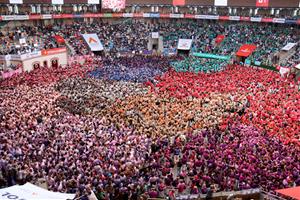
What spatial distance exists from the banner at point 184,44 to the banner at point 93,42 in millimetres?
11848

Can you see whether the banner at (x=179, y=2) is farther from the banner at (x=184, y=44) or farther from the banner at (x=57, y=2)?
the banner at (x=57, y=2)

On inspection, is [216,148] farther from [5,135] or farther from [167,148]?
[5,135]

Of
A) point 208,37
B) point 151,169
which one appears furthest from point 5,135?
point 208,37

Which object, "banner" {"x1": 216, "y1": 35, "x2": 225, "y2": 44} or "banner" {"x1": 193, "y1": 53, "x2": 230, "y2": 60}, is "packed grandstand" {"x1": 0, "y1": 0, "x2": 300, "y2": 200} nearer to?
"banner" {"x1": 193, "y1": 53, "x2": 230, "y2": 60}

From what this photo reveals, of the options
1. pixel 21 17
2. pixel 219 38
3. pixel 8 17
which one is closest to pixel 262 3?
pixel 219 38

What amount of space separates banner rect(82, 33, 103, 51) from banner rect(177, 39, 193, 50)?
1185 centimetres

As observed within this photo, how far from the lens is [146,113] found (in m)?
20.2

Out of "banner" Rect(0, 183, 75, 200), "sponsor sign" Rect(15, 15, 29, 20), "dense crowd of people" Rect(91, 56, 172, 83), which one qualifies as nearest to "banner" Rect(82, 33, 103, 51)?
"dense crowd of people" Rect(91, 56, 172, 83)

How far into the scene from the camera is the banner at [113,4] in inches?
1869

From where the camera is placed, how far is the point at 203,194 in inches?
477

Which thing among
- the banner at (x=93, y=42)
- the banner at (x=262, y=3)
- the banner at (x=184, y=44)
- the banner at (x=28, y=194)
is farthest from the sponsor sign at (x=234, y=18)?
the banner at (x=28, y=194)

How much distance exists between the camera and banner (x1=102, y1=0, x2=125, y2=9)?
156 ft

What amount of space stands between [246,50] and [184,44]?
9.30 meters

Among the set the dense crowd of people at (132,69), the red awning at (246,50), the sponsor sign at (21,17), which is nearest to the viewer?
the dense crowd of people at (132,69)
